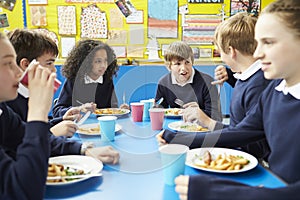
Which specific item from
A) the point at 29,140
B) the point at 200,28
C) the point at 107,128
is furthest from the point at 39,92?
the point at 200,28

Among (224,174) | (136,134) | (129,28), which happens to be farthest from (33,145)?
(129,28)

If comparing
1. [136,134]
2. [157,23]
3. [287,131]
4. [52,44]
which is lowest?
[136,134]

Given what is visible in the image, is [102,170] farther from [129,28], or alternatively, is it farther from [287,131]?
[129,28]

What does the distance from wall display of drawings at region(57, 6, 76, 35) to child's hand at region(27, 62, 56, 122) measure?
9.81ft

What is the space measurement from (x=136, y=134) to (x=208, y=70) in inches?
86.1

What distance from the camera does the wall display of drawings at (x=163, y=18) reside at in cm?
356

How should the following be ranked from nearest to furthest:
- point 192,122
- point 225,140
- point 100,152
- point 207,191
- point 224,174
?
point 207,191
point 224,174
point 100,152
point 225,140
point 192,122

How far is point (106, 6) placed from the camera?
3.58 m

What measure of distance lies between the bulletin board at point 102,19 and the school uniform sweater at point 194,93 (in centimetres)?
145

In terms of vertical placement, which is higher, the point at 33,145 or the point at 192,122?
the point at 33,145

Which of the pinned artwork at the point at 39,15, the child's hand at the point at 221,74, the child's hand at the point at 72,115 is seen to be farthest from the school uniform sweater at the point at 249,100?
the pinned artwork at the point at 39,15

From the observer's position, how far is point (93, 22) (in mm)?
3596

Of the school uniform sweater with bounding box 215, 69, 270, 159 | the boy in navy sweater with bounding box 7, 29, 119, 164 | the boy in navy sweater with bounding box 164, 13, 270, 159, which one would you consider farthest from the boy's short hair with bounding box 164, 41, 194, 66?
the boy in navy sweater with bounding box 7, 29, 119, 164

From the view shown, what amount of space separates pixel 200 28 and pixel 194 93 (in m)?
1.77
